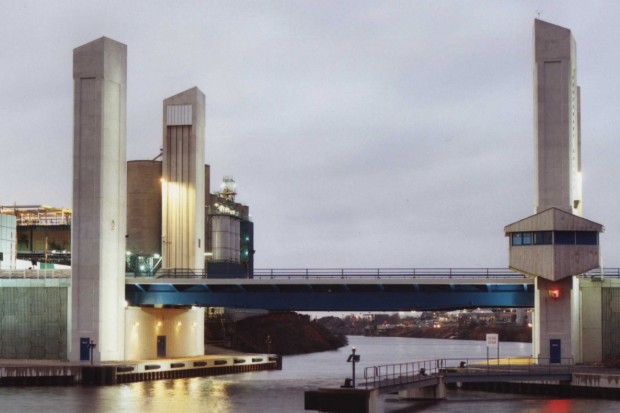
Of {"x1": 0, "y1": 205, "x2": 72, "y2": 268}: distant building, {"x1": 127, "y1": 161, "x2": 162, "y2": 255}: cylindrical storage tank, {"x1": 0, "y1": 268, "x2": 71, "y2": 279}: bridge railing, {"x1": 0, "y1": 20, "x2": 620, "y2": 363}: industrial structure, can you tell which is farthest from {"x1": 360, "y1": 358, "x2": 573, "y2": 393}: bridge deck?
{"x1": 0, "y1": 205, "x2": 72, "y2": 268}: distant building

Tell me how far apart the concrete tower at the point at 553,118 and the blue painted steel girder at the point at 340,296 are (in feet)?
25.0

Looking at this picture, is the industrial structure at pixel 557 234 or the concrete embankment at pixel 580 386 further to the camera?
the industrial structure at pixel 557 234

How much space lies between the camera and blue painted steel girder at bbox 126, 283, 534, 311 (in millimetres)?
87812

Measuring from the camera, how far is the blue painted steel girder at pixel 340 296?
288ft

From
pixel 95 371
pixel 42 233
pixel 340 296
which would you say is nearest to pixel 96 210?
pixel 95 371

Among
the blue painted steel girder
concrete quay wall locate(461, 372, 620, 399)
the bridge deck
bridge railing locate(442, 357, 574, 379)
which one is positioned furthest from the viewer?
the blue painted steel girder

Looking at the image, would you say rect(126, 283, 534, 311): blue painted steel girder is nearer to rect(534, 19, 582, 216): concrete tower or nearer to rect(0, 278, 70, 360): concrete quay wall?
rect(0, 278, 70, 360): concrete quay wall

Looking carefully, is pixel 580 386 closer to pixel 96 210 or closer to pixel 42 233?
pixel 96 210

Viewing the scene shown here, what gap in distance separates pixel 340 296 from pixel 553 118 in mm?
21040

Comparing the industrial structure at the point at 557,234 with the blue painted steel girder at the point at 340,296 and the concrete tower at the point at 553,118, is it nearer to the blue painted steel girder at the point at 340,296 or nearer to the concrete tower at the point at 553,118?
the concrete tower at the point at 553,118

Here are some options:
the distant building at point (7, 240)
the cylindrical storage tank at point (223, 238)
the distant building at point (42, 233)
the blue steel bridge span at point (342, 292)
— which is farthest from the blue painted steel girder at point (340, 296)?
the cylindrical storage tank at point (223, 238)

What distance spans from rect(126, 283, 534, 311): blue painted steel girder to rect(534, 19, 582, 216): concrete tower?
7.62m

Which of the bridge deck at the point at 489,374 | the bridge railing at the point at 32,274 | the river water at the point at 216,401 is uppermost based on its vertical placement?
the bridge railing at the point at 32,274

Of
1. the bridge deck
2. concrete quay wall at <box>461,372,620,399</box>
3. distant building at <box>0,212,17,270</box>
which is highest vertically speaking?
distant building at <box>0,212,17,270</box>
